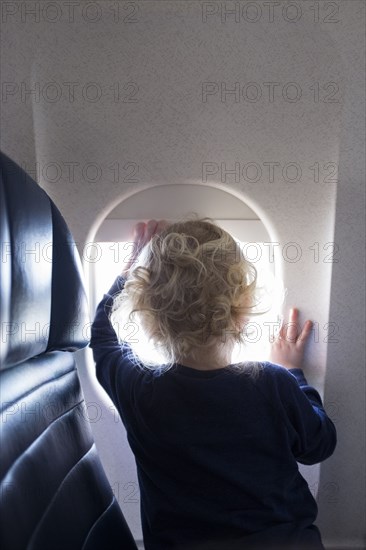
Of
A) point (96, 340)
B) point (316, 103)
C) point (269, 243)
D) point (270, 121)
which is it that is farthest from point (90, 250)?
point (316, 103)

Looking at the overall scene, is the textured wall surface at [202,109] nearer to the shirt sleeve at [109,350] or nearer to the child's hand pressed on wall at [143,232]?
the child's hand pressed on wall at [143,232]

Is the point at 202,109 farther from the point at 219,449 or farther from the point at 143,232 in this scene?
the point at 219,449

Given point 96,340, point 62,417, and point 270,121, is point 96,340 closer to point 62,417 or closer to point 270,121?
point 62,417

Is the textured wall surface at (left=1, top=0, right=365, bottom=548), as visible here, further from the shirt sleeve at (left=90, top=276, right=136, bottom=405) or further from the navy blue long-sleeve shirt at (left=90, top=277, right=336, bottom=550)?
the navy blue long-sleeve shirt at (left=90, top=277, right=336, bottom=550)

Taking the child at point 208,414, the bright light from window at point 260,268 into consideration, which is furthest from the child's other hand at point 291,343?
the child at point 208,414

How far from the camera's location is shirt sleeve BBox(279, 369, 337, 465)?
120 centimetres

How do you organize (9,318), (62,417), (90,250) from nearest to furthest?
(9,318) → (62,417) → (90,250)

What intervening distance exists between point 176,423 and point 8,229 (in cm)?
56

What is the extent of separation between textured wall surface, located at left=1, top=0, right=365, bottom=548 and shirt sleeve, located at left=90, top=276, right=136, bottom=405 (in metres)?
0.16

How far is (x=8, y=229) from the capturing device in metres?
0.86

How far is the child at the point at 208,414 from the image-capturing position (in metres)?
1.16

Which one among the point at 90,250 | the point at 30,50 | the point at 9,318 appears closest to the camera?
the point at 9,318

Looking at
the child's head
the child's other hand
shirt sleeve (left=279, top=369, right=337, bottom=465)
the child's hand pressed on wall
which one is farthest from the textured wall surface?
shirt sleeve (left=279, top=369, right=337, bottom=465)

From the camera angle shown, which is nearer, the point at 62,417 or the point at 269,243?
the point at 62,417
